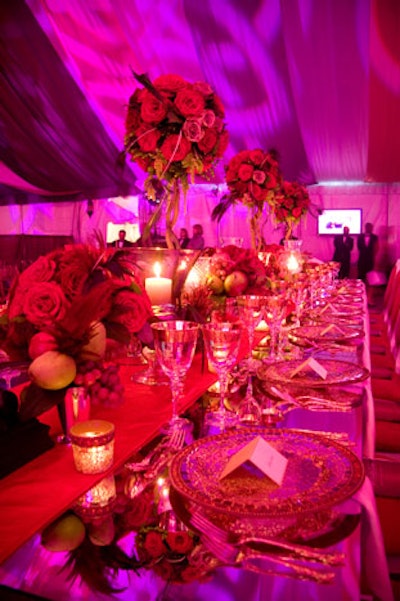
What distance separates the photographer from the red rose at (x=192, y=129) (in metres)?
2.32

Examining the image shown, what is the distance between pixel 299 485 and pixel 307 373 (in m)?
0.72

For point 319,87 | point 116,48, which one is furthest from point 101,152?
point 319,87

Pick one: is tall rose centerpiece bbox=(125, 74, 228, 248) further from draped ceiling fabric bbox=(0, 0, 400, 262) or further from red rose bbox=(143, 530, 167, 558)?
draped ceiling fabric bbox=(0, 0, 400, 262)

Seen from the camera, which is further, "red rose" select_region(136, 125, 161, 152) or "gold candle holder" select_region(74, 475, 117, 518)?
"red rose" select_region(136, 125, 161, 152)

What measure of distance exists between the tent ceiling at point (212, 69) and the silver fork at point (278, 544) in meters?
8.45

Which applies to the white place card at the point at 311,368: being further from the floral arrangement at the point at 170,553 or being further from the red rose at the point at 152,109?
the red rose at the point at 152,109

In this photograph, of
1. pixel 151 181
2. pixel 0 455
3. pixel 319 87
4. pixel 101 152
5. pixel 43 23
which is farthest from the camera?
pixel 101 152

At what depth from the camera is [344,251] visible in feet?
50.8

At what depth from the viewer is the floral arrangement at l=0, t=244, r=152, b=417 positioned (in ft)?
3.21

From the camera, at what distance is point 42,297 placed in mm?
1058

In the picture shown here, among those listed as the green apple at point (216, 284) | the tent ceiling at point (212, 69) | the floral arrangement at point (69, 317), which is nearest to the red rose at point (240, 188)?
the green apple at point (216, 284)

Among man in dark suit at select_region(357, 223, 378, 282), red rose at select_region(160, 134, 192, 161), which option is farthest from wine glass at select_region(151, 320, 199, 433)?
man in dark suit at select_region(357, 223, 378, 282)

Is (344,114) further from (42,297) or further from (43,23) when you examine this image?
(42,297)

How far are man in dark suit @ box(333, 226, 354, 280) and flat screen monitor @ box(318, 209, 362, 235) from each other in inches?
8.7
